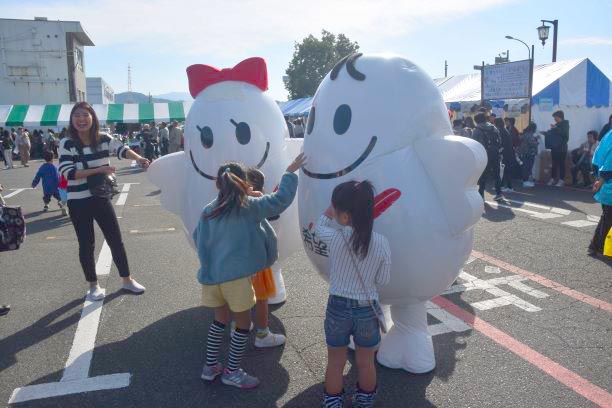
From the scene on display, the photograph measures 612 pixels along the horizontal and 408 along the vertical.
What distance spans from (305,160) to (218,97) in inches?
41.0

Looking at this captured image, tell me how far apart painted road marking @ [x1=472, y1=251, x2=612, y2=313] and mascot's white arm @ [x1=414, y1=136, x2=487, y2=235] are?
244cm

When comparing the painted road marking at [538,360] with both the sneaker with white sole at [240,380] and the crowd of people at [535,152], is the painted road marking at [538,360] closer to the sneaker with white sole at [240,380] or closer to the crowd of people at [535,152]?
the sneaker with white sole at [240,380]

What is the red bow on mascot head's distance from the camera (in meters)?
4.16

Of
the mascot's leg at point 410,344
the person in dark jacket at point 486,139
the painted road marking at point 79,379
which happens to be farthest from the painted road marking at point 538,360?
the person in dark jacket at point 486,139

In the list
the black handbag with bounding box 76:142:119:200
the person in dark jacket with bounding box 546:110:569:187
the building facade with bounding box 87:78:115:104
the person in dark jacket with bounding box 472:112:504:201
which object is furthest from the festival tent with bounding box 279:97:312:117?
the building facade with bounding box 87:78:115:104

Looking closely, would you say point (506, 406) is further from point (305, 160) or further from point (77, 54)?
point (77, 54)

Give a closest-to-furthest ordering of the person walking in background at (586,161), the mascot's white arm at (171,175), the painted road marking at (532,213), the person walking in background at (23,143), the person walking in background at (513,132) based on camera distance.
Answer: the mascot's white arm at (171,175), the painted road marking at (532,213), the person walking in background at (586,161), the person walking in background at (513,132), the person walking in background at (23,143)

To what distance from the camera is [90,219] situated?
4723 millimetres

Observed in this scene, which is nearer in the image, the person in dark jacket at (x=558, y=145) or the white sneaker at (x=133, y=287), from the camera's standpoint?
the white sneaker at (x=133, y=287)

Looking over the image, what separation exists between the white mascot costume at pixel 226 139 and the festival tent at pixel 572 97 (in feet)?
39.7

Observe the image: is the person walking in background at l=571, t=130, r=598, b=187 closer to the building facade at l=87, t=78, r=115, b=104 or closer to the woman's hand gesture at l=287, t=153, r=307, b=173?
the woman's hand gesture at l=287, t=153, r=307, b=173

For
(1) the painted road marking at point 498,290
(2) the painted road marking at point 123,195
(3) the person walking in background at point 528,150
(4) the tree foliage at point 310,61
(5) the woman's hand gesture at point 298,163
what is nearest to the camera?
(5) the woman's hand gesture at point 298,163

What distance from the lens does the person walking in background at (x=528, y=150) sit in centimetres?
1212

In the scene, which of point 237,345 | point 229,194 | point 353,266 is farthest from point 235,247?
point 353,266
